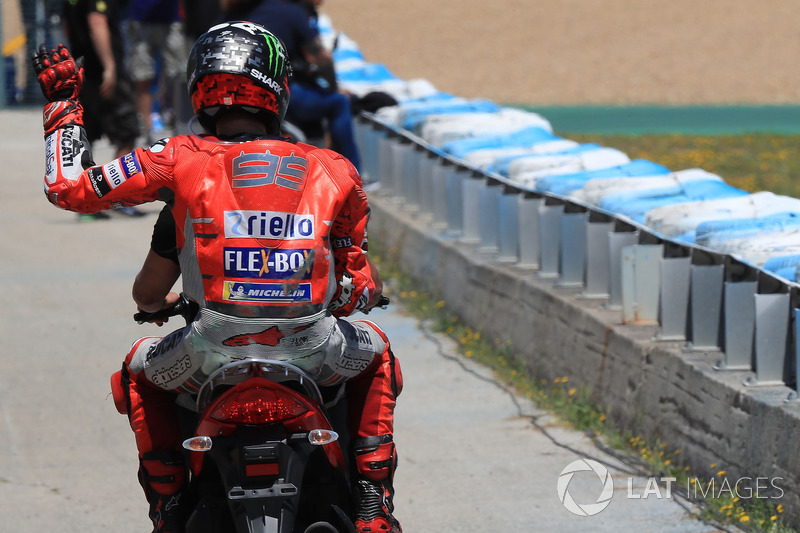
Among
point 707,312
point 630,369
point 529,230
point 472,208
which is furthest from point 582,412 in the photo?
point 472,208

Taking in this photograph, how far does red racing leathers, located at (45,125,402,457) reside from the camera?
3.24 m

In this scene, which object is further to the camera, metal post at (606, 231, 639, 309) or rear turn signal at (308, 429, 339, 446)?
metal post at (606, 231, 639, 309)

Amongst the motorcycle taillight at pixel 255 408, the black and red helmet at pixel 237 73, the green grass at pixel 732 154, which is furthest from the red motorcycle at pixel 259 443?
the green grass at pixel 732 154

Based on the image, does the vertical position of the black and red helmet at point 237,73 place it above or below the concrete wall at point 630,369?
above

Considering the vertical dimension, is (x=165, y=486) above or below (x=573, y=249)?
below

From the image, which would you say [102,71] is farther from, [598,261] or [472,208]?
[598,261]

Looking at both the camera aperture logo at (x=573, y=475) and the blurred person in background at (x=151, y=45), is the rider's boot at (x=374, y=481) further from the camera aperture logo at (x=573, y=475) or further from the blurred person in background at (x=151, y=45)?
the blurred person in background at (x=151, y=45)

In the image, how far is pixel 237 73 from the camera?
3.45 meters

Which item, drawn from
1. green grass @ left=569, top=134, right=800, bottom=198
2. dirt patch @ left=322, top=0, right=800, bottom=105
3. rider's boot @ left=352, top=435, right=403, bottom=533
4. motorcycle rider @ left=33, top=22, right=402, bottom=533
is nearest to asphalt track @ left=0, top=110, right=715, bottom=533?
rider's boot @ left=352, top=435, right=403, bottom=533

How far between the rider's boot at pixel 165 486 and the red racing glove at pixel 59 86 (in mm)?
981

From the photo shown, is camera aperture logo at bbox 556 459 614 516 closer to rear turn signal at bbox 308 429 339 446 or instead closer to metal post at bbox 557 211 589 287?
metal post at bbox 557 211 589 287

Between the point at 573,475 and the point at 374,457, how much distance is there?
1.97 meters

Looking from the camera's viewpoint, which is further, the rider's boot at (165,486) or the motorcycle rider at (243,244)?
the rider's boot at (165,486)

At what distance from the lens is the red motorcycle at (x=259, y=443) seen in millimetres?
3139
